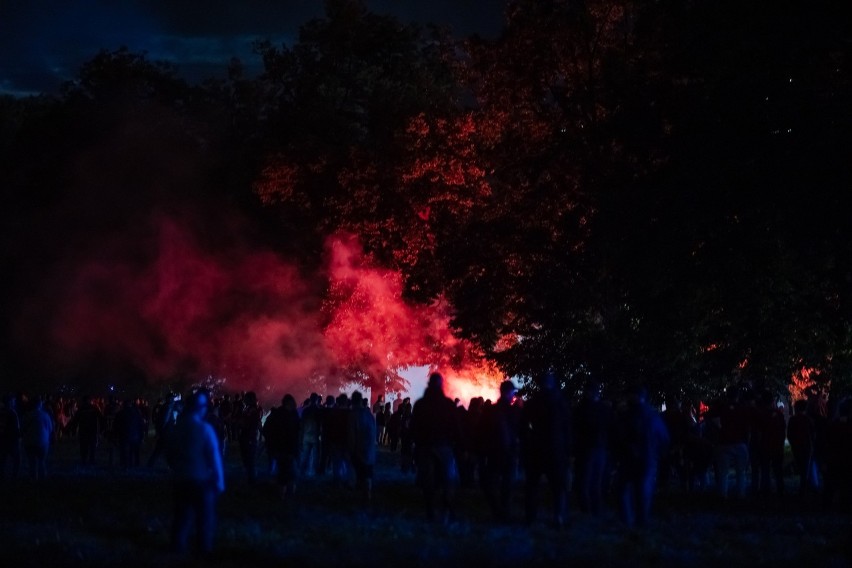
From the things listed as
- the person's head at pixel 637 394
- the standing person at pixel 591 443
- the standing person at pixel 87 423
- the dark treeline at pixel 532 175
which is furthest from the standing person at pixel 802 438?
the standing person at pixel 87 423

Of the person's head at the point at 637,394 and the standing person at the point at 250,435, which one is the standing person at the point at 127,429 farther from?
the person's head at the point at 637,394

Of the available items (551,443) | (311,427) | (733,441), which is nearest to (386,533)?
(551,443)

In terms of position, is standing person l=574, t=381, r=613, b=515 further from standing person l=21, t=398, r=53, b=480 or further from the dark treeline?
standing person l=21, t=398, r=53, b=480

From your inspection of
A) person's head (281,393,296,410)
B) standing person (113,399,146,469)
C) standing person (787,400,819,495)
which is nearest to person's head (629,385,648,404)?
person's head (281,393,296,410)

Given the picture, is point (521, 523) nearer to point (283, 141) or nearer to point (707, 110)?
point (707, 110)

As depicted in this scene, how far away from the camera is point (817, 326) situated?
89.6 feet

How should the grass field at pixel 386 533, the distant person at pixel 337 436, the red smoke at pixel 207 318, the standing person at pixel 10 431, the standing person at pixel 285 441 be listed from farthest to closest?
the red smoke at pixel 207 318 < the standing person at pixel 10 431 < the distant person at pixel 337 436 < the standing person at pixel 285 441 < the grass field at pixel 386 533

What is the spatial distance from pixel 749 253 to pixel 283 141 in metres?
33.9

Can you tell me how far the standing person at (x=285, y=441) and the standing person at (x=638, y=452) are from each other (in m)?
6.76

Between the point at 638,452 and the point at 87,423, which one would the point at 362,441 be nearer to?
the point at 638,452

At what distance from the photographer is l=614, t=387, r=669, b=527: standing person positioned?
16766 millimetres

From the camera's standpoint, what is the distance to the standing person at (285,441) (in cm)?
2188

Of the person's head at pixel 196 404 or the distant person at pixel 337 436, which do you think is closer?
the person's head at pixel 196 404

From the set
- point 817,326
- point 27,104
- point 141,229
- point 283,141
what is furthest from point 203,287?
point 817,326
